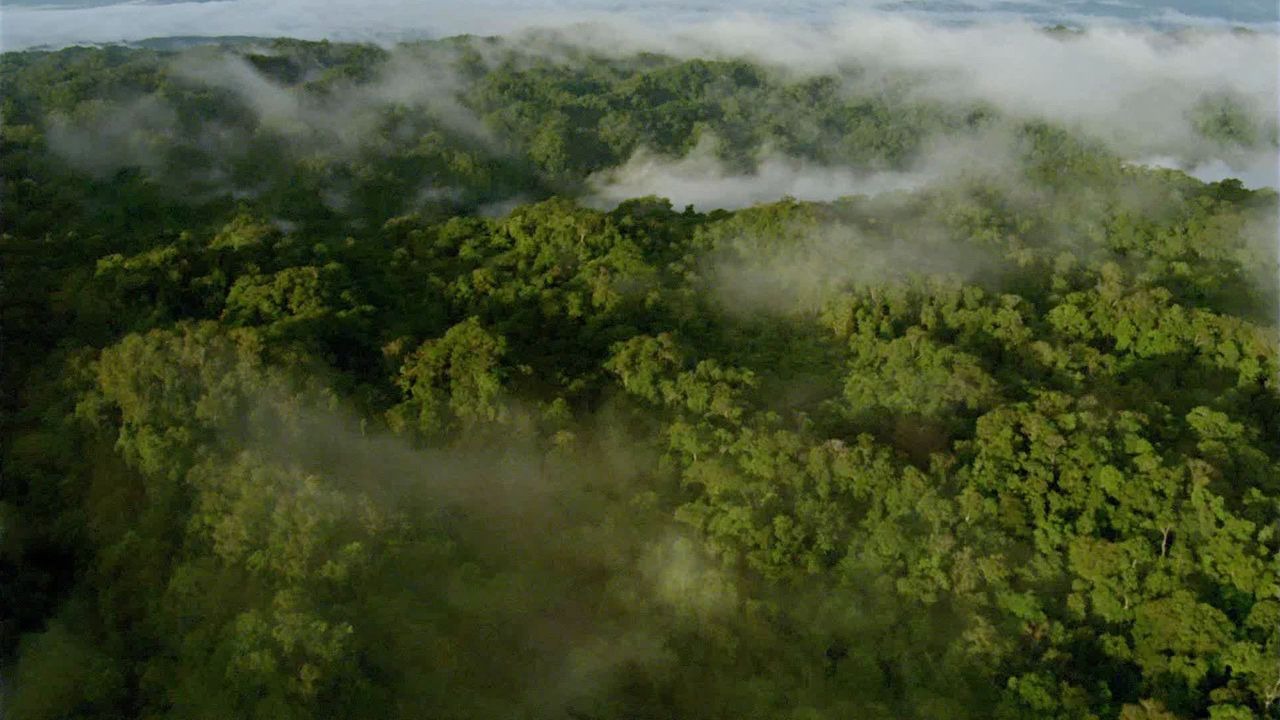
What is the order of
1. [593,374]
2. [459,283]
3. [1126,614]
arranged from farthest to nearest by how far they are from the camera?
[459,283]
[593,374]
[1126,614]

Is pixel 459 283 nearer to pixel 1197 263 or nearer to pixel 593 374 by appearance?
pixel 593 374

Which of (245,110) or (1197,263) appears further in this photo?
(245,110)

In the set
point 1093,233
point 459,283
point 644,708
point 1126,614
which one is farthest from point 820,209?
point 644,708

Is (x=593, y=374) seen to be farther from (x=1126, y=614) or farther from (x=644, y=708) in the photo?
(x=1126, y=614)

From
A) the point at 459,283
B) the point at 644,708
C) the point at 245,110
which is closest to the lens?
the point at 644,708

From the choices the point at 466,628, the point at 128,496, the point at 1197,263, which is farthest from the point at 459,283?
the point at 1197,263

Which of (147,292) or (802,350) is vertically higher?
(147,292)
